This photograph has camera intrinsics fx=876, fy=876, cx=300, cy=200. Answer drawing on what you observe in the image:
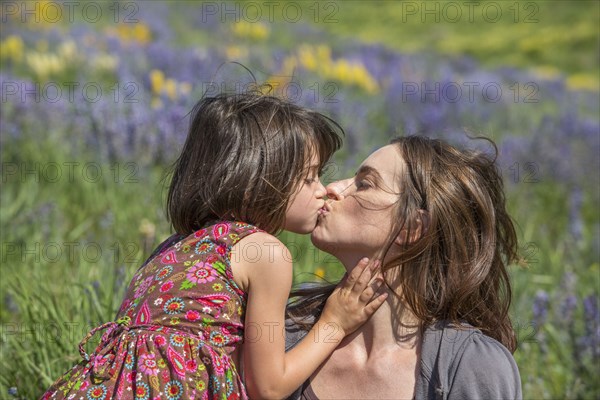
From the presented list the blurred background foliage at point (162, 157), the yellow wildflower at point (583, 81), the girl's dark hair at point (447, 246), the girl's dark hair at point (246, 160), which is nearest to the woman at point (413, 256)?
the girl's dark hair at point (447, 246)

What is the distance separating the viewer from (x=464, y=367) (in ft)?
7.41

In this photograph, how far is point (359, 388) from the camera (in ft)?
8.15

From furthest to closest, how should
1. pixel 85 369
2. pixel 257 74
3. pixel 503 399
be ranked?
1. pixel 257 74
2. pixel 85 369
3. pixel 503 399

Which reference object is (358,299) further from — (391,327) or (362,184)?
(362,184)

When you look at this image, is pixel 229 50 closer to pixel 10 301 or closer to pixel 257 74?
pixel 257 74

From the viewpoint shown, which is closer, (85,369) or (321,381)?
(85,369)

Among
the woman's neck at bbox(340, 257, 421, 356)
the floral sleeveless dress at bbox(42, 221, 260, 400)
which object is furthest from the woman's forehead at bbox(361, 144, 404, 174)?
the floral sleeveless dress at bbox(42, 221, 260, 400)

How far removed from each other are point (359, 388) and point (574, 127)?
557 cm

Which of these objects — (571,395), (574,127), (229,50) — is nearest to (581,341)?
(571,395)

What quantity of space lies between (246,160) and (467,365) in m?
0.81

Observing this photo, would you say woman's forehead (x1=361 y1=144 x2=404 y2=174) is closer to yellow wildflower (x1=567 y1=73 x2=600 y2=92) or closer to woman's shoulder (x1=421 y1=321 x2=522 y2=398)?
woman's shoulder (x1=421 y1=321 x2=522 y2=398)

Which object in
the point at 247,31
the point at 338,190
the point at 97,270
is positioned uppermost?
the point at 247,31

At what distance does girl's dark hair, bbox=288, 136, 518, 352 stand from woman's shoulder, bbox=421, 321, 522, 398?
0.27ft

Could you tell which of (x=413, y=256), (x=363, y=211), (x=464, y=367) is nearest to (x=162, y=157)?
(x=363, y=211)
